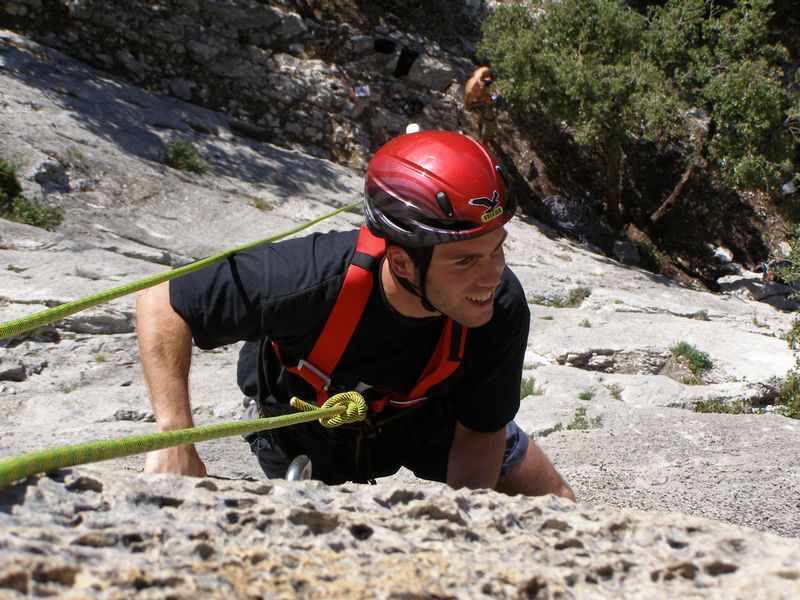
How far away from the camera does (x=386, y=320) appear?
2414 mm

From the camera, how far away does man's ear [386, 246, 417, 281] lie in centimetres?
227

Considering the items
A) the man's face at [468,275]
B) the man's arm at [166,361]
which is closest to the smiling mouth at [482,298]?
the man's face at [468,275]

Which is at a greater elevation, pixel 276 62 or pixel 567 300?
pixel 276 62

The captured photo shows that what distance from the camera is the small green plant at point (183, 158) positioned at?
920 cm

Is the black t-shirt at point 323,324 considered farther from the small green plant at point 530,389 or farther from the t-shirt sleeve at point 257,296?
the small green plant at point 530,389

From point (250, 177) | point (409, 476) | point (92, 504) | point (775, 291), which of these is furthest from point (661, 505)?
point (775, 291)

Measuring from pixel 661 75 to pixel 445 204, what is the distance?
11106mm

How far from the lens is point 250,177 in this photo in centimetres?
988

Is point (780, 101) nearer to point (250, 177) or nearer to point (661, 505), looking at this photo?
point (250, 177)

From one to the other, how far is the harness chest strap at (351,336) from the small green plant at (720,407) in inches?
151

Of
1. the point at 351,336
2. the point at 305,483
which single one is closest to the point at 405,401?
the point at 351,336

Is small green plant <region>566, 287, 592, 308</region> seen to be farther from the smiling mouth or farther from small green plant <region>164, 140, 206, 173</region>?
the smiling mouth

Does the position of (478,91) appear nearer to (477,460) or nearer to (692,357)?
(692,357)

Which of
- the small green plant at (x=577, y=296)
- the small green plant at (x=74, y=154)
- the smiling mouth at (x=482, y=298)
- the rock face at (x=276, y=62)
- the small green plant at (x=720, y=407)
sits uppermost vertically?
the smiling mouth at (x=482, y=298)
